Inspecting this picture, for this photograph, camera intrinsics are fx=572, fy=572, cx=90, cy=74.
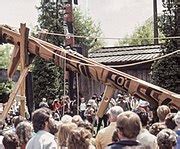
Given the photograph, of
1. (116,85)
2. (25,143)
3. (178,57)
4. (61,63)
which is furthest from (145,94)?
(178,57)

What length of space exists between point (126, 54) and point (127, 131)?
78.3ft

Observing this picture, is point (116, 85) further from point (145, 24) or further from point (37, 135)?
point (145, 24)

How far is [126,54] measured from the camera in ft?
94.8

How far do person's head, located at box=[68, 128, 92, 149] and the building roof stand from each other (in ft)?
69.6

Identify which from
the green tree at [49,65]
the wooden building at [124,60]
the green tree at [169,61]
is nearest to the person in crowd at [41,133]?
the green tree at [169,61]

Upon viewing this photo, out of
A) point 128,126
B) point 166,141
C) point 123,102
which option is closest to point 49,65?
point 123,102

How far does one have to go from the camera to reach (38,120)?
22.0ft

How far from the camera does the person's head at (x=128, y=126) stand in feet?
16.9

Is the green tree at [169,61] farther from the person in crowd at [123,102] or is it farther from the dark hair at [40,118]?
the dark hair at [40,118]

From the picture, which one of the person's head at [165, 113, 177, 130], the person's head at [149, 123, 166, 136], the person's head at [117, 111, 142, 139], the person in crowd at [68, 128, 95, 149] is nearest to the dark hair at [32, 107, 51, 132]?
the person in crowd at [68, 128, 95, 149]

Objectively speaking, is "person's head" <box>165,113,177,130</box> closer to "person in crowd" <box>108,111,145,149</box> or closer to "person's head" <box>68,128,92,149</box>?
"person's head" <box>68,128,92,149</box>

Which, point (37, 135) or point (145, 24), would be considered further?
point (145, 24)

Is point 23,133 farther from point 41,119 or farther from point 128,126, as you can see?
point 128,126

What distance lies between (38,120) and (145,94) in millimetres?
4413
